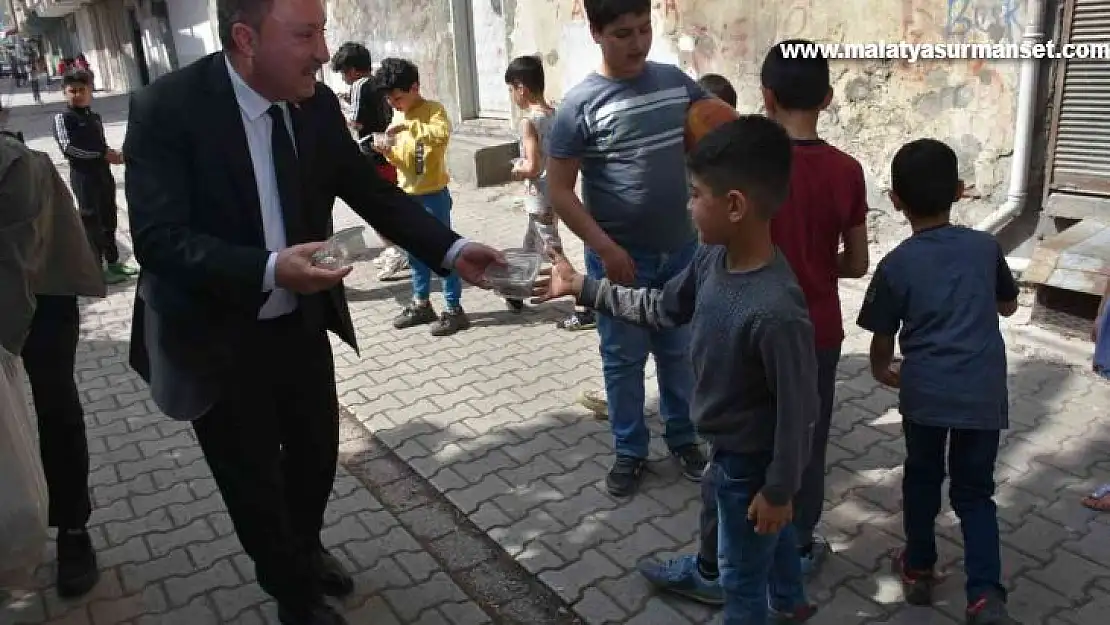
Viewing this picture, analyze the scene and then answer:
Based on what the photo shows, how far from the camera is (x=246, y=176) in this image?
90.6 inches

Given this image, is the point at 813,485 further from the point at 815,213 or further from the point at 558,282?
the point at 558,282

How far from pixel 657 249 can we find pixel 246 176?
5.22ft

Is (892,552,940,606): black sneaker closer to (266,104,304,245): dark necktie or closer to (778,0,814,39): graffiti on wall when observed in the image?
(266,104,304,245): dark necktie

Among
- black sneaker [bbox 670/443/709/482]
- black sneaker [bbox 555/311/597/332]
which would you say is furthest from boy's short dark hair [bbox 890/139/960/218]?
black sneaker [bbox 555/311/597/332]

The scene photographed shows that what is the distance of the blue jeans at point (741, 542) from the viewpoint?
7.56ft

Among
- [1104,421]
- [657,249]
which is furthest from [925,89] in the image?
[657,249]

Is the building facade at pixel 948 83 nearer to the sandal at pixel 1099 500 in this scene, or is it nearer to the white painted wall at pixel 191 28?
the sandal at pixel 1099 500

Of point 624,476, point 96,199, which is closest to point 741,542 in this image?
point 624,476

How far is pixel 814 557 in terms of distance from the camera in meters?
3.03

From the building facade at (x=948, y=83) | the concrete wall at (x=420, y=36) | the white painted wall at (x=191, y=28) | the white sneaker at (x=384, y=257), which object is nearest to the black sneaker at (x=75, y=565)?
the white sneaker at (x=384, y=257)

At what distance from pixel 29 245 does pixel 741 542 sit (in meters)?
2.34

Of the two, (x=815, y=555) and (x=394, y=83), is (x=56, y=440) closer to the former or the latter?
(x=815, y=555)

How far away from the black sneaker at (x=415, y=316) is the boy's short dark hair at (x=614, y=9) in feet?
10.5

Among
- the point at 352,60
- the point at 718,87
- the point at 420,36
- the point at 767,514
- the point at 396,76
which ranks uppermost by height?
the point at 420,36
